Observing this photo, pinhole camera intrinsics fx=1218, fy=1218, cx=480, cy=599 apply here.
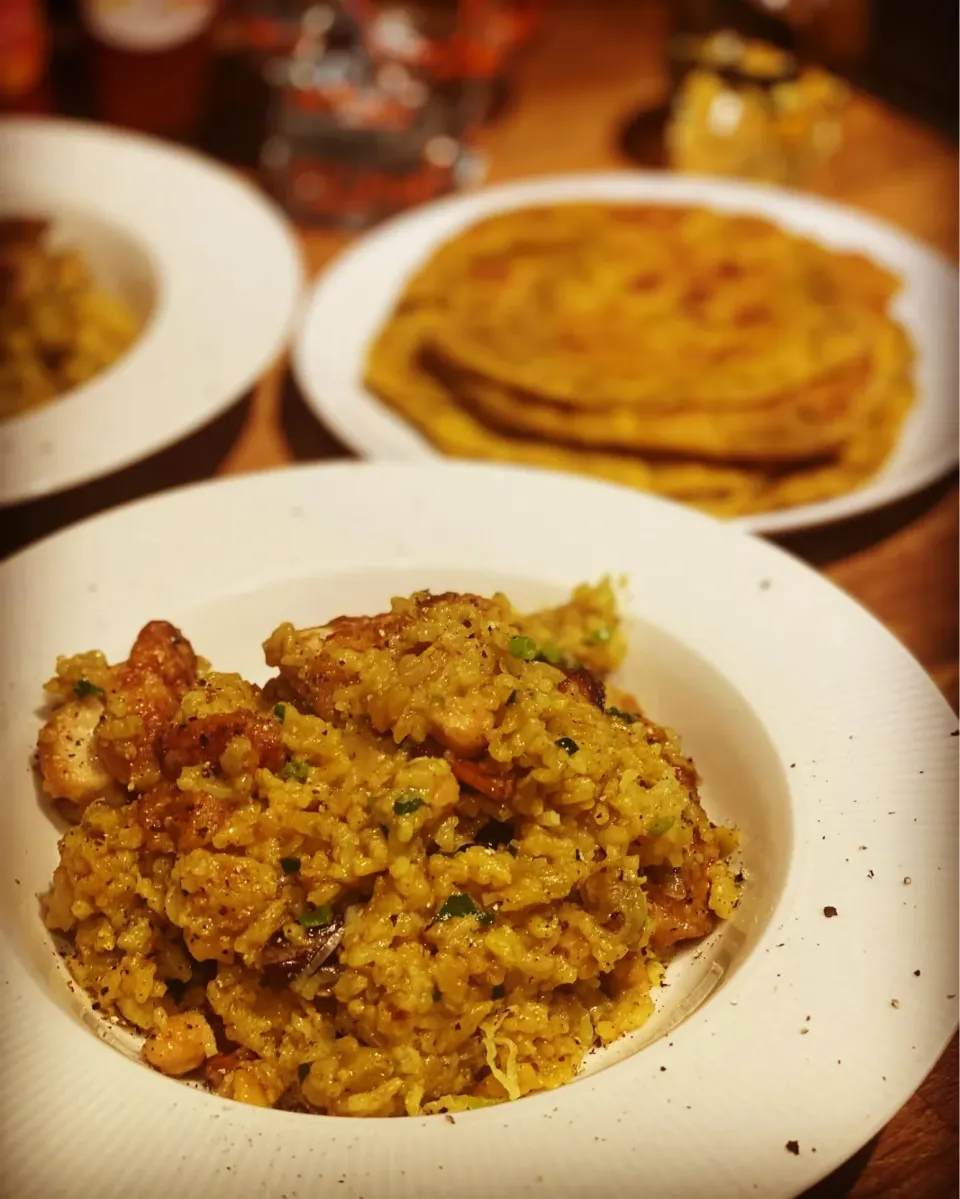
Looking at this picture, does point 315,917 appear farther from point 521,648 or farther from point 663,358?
point 663,358

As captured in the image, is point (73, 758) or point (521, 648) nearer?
point (521, 648)

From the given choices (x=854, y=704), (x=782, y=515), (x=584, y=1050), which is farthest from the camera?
(x=782, y=515)

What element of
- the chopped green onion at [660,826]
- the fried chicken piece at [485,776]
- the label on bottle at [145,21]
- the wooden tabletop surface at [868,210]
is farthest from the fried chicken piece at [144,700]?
the label on bottle at [145,21]

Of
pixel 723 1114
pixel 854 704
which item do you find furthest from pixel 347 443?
pixel 723 1114

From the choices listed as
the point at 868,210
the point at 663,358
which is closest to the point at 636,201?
the point at 868,210

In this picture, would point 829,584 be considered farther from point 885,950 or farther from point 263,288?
point 263,288

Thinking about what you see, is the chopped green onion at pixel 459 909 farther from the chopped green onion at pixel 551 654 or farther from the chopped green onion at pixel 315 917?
the chopped green onion at pixel 551 654

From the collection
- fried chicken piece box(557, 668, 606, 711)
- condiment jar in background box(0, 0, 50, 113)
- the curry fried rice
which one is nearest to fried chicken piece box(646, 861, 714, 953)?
the curry fried rice
